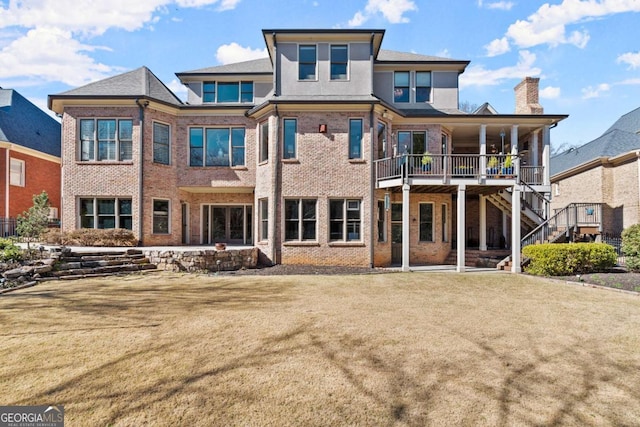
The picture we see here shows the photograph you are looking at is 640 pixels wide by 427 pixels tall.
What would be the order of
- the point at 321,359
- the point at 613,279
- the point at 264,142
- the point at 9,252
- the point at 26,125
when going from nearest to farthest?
the point at 321,359
the point at 613,279
the point at 9,252
the point at 264,142
the point at 26,125

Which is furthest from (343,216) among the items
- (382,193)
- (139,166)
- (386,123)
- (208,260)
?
(139,166)

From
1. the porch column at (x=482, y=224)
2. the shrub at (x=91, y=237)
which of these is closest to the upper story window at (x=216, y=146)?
the shrub at (x=91, y=237)

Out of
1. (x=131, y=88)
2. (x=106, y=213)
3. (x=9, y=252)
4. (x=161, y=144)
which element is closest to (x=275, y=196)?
(x=161, y=144)

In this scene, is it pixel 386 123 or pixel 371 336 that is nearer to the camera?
pixel 371 336

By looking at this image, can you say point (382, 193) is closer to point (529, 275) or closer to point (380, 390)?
point (529, 275)

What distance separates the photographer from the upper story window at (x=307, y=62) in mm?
14039

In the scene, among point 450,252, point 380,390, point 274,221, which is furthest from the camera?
point 450,252

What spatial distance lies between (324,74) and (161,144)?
8.09 metres

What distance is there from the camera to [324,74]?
14031 millimetres

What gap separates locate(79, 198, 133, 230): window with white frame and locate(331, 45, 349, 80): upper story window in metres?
10.8

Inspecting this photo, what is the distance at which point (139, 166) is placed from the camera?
46.3ft

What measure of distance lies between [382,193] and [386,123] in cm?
316

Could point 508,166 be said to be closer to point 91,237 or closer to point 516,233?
point 516,233

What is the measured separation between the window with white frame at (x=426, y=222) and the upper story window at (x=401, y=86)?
17.6 ft
